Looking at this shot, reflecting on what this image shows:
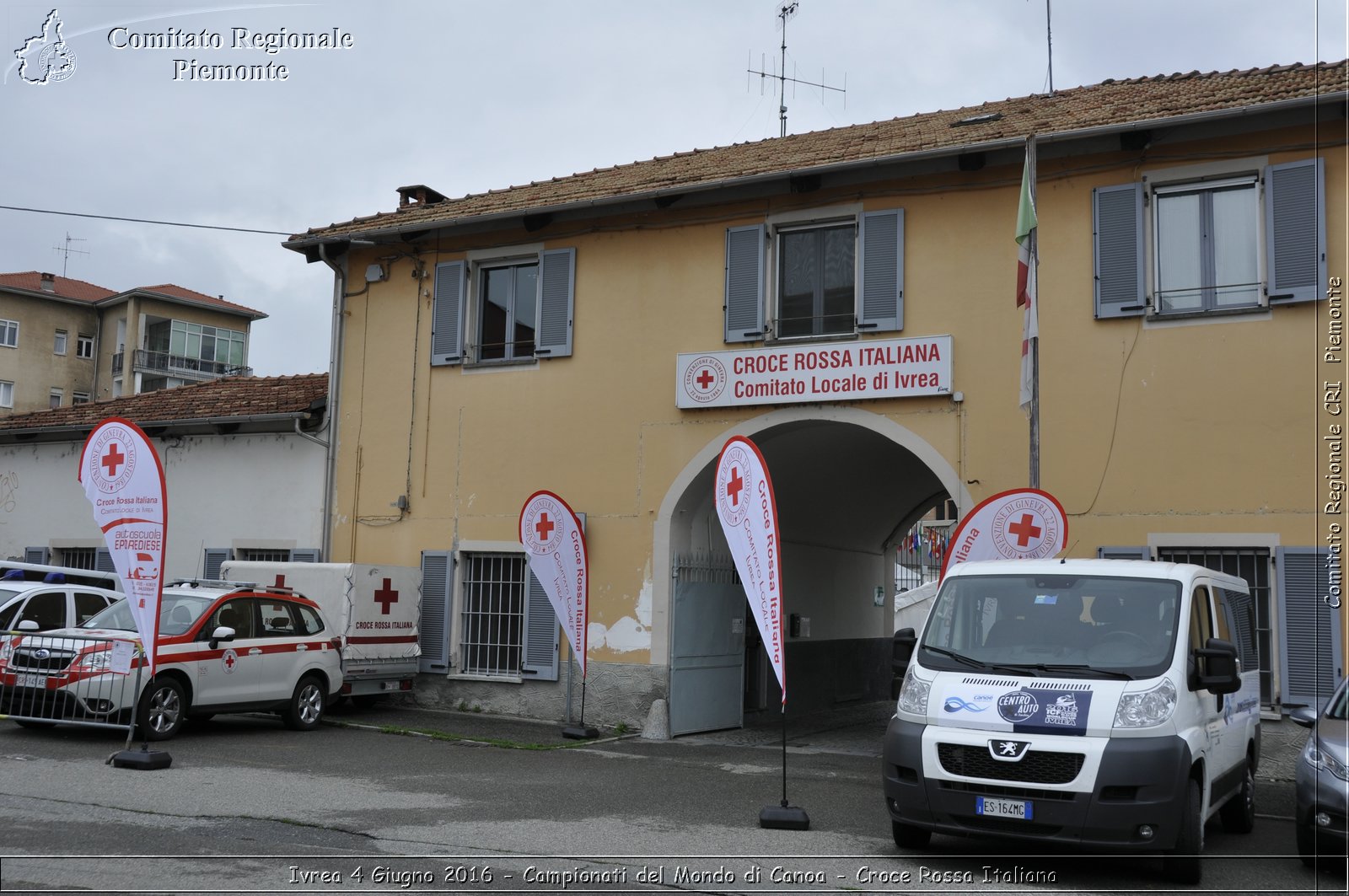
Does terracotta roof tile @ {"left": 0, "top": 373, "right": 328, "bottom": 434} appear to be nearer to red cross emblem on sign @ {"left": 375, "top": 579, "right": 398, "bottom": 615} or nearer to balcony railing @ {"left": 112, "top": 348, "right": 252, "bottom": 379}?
red cross emblem on sign @ {"left": 375, "top": 579, "right": 398, "bottom": 615}

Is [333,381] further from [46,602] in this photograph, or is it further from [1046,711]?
[1046,711]

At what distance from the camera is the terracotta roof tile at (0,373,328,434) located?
18.6 metres

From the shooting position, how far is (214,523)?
61.7ft

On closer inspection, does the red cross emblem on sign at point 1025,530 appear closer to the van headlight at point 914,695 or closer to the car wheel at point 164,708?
the van headlight at point 914,695

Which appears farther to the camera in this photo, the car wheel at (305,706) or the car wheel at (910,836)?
the car wheel at (305,706)

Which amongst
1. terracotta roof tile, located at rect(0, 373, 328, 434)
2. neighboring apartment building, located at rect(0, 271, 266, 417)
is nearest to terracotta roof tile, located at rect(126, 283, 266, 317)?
neighboring apartment building, located at rect(0, 271, 266, 417)

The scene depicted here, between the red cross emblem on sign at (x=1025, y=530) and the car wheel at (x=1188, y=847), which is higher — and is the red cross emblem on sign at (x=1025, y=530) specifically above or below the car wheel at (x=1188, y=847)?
above

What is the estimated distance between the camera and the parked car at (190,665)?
12.2 m

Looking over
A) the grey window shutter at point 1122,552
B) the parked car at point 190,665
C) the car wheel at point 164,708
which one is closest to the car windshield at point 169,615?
the parked car at point 190,665

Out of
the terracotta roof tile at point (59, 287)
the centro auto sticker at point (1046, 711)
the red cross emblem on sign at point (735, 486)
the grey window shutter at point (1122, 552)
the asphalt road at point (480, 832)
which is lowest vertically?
the asphalt road at point (480, 832)

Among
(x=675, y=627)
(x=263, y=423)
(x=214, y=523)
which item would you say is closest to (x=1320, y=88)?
(x=675, y=627)

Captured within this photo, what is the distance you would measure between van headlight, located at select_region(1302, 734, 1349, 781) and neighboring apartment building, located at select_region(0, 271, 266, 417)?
59170mm

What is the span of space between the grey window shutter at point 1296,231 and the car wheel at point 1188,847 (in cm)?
631

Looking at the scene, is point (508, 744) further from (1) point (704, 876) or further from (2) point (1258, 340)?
(2) point (1258, 340)
